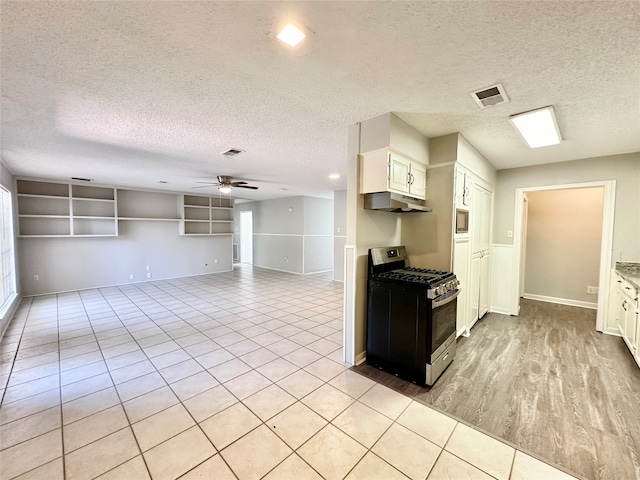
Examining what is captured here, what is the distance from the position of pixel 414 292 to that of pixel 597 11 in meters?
1.94

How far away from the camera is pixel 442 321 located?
2439 mm

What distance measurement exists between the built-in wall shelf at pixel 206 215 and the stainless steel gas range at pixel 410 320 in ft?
21.5

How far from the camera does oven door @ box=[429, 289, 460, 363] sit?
229cm

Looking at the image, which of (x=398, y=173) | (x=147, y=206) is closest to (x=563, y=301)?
(x=398, y=173)

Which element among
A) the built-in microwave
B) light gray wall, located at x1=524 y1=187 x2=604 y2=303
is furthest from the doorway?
light gray wall, located at x1=524 y1=187 x2=604 y2=303

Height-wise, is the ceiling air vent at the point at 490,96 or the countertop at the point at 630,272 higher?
the ceiling air vent at the point at 490,96

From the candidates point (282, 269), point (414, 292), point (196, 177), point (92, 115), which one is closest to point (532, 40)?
point (414, 292)

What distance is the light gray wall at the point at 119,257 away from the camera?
5.48 meters

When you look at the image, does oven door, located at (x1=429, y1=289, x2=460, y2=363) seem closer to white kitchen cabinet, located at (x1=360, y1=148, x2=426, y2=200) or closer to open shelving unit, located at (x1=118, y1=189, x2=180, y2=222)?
white kitchen cabinet, located at (x1=360, y1=148, x2=426, y2=200)

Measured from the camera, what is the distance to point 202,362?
2.77m

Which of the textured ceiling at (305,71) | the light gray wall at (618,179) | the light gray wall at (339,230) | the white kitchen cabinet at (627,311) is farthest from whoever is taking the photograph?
the light gray wall at (339,230)

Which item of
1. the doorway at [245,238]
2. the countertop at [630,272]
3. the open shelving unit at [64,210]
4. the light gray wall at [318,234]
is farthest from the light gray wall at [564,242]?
the open shelving unit at [64,210]

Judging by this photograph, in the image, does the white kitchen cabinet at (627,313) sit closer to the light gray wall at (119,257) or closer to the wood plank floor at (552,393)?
the wood plank floor at (552,393)

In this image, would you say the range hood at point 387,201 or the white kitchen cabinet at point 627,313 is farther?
the white kitchen cabinet at point 627,313
